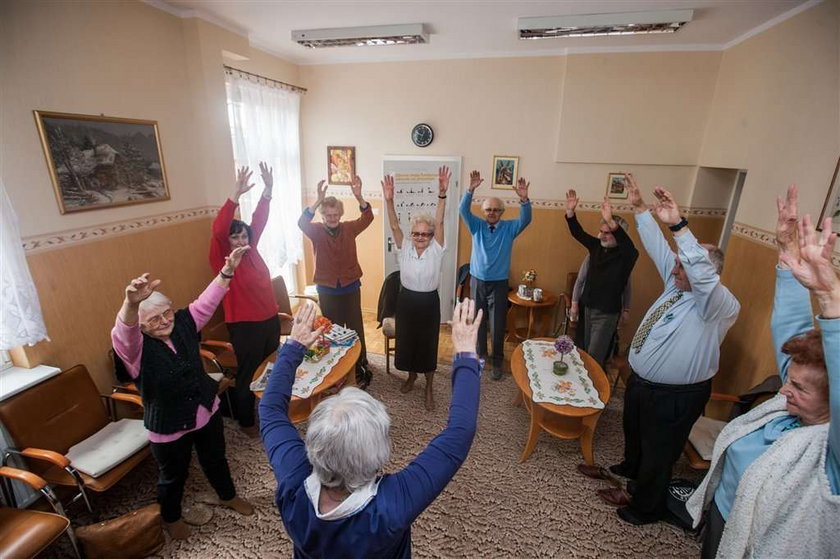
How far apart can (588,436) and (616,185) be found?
2807mm

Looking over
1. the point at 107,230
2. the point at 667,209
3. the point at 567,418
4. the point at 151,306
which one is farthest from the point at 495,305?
the point at 107,230

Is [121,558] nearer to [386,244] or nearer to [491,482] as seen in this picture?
[491,482]

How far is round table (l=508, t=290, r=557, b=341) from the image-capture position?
4.22 m

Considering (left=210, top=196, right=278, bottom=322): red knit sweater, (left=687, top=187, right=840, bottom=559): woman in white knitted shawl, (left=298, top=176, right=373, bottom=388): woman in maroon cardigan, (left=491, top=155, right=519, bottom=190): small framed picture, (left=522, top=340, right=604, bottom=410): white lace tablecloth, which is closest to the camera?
(left=687, top=187, right=840, bottom=559): woman in white knitted shawl

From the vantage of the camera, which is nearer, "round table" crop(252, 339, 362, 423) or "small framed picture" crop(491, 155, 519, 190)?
"round table" crop(252, 339, 362, 423)

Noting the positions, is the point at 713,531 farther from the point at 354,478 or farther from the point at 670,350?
the point at 354,478

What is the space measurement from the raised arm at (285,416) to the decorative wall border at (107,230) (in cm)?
200

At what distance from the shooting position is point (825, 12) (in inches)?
96.6

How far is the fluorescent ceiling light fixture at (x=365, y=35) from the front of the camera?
321 cm

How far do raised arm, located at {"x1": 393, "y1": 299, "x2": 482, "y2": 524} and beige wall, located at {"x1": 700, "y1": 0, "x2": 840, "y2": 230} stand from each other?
8.69 feet

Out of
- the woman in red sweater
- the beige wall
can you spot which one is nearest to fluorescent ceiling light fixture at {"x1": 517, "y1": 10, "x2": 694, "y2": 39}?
the beige wall

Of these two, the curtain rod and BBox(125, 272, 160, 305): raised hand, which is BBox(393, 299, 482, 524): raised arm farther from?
the curtain rod

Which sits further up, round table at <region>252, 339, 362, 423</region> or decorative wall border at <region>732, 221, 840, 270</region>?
decorative wall border at <region>732, 221, 840, 270</region>

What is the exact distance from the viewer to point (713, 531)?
5.09ft
